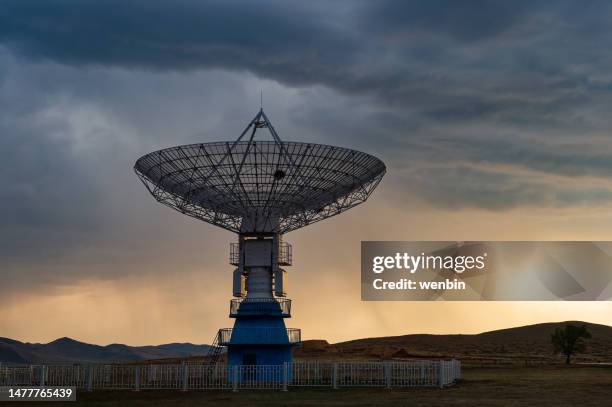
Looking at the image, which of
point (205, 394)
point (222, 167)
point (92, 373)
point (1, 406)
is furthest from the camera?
point (222, 167)

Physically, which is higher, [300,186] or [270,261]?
[300,186]

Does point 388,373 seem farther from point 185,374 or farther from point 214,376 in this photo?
point 185,374

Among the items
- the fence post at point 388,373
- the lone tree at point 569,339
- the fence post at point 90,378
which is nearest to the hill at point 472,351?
the lone tree at point 569,339

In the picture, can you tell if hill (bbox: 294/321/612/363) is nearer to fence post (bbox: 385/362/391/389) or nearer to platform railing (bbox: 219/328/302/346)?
platform railing (bbox: 219/328/302/346)

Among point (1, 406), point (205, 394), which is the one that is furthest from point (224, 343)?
point (1, 406)

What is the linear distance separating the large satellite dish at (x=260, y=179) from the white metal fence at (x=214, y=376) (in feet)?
40.2

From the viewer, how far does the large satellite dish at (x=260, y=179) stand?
50.7 metres

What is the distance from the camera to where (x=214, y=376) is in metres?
45.0

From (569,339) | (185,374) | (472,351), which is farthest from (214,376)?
(472,351)

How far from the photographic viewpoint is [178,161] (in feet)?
170

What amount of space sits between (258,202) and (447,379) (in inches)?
705

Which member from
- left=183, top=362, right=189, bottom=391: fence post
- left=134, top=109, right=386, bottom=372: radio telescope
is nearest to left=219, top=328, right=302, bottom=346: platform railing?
left=134, top=109, right=386, bottom=372: radio telescope

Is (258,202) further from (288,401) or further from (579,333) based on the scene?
(579,333)

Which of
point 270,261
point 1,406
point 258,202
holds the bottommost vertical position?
point 1,406
